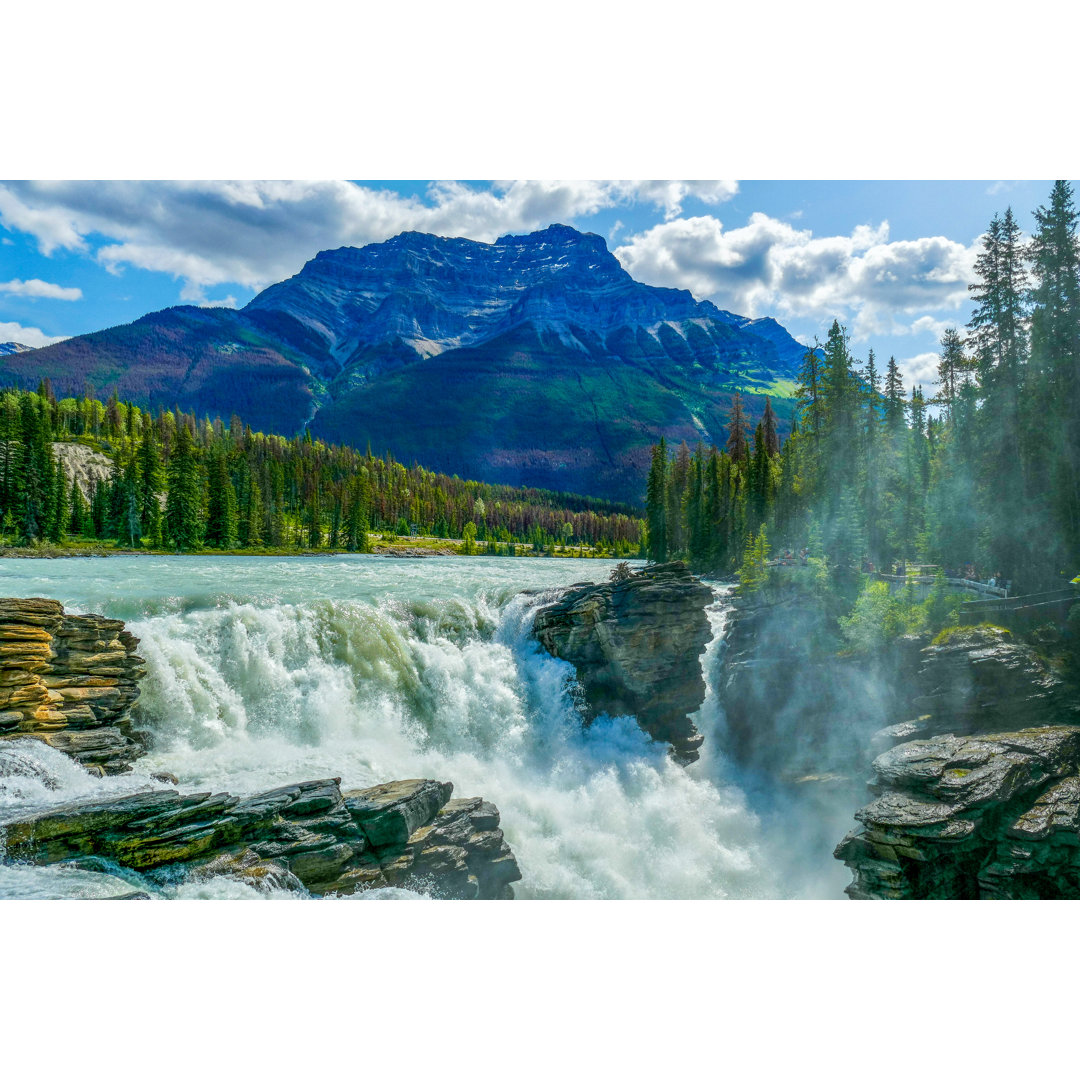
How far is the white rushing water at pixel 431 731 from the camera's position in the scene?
9.91 metres

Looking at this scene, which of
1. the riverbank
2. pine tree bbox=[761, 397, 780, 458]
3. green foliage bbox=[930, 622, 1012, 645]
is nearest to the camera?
green foliage bbox=[930, 622, 1012, 645]

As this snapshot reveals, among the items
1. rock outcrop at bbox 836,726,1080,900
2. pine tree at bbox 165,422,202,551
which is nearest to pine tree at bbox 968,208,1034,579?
rock outcrop at bbox 836,726,1080,900

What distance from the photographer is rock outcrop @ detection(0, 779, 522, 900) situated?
19.7 ft

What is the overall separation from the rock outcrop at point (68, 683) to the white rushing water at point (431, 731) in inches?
16.4

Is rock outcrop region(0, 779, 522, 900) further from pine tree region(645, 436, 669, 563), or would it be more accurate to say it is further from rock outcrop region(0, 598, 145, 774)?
pine tree region(645, 436, 669, 563)

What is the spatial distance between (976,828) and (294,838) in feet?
30.2

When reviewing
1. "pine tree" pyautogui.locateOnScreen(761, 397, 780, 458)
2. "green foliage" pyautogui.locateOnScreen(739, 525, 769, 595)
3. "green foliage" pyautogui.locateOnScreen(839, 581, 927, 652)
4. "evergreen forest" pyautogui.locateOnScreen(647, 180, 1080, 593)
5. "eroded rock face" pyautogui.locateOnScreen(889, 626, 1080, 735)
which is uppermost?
"pine tree" pyautogui.locateOnScreen(761, 397, 780, 458)

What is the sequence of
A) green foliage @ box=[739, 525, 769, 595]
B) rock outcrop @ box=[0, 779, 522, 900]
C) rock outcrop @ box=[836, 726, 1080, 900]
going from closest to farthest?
rock outcrop @ box=[0, 779, 522, 900] → rock outcrop @ box=[836, 726, 1080, 900] → green foliage @ box=[739, 525, 769, 595]

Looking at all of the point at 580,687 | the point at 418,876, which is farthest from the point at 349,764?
the point at 580,687

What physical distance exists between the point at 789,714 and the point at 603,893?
6.94 meters

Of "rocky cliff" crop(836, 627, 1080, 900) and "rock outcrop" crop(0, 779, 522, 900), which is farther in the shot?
"rocky cliff" crop(836, 627, 1080, 900)

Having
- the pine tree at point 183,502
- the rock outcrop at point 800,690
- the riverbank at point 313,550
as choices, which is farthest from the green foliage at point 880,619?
the pine tree at point 183,502

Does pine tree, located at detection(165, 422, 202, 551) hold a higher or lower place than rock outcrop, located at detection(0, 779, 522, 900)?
higher

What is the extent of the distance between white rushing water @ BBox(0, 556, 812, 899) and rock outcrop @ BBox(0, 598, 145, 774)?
1.37 feet
